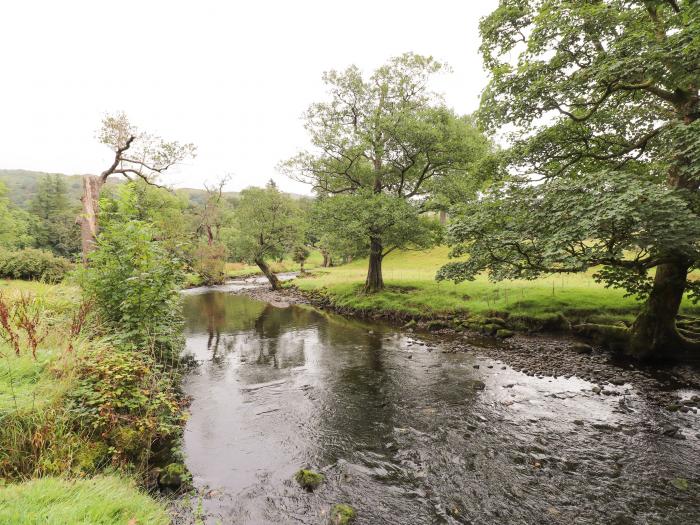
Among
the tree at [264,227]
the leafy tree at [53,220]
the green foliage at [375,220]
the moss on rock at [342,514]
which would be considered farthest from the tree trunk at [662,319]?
the leafy tree at [53,220]

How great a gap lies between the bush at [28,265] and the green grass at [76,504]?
77.9 ft

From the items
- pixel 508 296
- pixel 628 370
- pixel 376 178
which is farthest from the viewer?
pixel 376 178

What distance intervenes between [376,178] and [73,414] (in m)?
22.9

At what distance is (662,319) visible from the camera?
1175 centimetres

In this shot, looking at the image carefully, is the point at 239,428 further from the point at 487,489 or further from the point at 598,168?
the point at 598,168

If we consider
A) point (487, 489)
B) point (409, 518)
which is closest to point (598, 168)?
point (487, 489)

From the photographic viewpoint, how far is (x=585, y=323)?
1528 centimetres

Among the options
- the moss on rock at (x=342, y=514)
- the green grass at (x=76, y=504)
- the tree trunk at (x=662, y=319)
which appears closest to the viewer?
the green grass at (x=76, y=504)

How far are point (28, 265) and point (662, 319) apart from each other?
118 feet

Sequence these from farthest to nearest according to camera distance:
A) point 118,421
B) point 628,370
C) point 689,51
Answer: point 628,370 → point 689,51 → point 118,421

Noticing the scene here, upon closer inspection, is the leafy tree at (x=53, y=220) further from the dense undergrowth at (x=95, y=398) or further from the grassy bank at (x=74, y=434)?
the grassy bank at (x=74, y=434)

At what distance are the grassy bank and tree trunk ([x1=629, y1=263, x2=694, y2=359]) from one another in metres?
15.6

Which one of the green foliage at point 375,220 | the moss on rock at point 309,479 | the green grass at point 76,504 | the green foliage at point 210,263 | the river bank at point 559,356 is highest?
the green foliage at point 375,220

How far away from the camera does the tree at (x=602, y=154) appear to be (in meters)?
7.76
